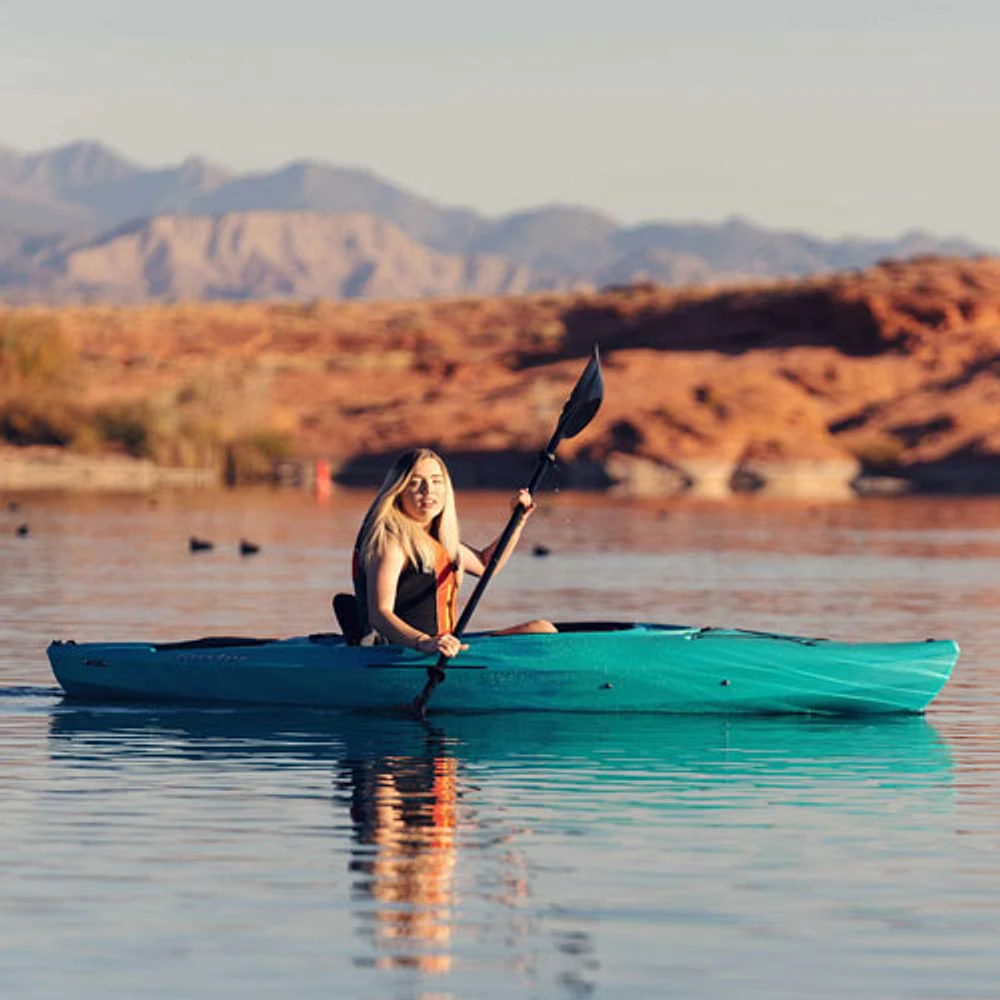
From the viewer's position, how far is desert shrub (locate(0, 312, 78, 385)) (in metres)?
87.9

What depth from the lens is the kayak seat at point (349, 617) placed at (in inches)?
656

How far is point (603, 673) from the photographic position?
16938 mm

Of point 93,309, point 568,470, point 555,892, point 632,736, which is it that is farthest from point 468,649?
point 93,309

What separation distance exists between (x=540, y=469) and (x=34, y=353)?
7371 centimetres

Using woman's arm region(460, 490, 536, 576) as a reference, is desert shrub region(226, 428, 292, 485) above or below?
below

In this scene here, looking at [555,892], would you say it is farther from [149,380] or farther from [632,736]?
[149,380]

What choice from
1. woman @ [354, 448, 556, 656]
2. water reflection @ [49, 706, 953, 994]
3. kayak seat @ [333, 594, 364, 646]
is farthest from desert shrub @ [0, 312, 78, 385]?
woman @ [354, 448, 556, 656]

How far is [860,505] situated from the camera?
73812mm

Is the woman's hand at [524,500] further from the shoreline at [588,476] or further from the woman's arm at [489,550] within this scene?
the shoreline at [588,476]

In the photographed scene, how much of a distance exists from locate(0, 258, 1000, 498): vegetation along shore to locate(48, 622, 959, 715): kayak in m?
62.9

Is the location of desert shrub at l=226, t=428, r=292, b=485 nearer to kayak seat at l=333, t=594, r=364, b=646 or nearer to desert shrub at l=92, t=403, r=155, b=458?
desert shrub at l=92, t=403, r=155, b=458

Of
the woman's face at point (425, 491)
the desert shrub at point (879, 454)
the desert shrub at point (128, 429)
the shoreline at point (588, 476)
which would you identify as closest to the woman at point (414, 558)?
the woman's face at point (425, 491)

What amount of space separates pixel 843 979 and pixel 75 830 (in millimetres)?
4393

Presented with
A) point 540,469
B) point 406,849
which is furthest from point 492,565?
point 406,849
